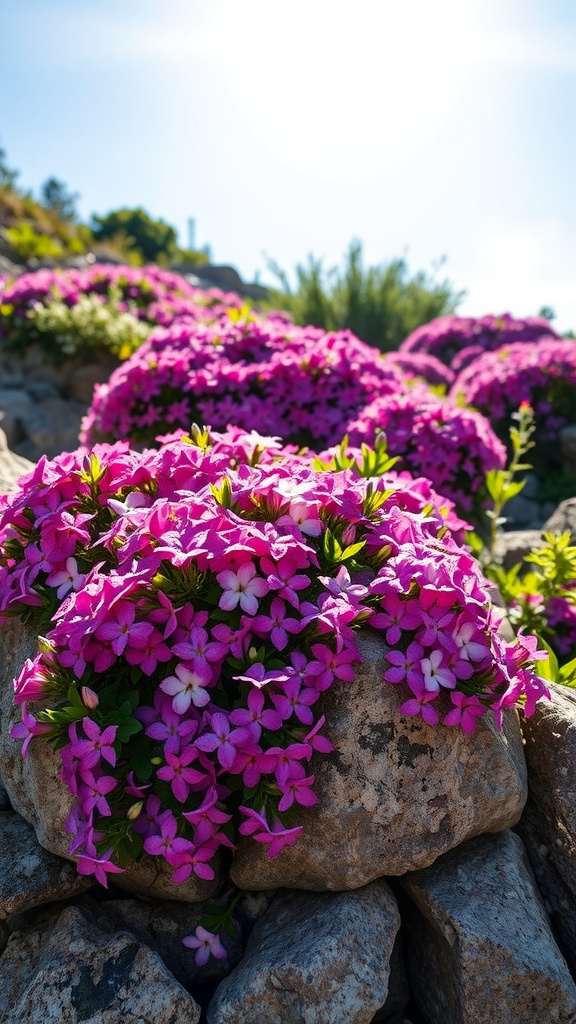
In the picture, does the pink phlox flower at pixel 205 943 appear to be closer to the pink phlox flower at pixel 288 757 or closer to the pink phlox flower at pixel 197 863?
the pink phlox flower at pixel 197 863

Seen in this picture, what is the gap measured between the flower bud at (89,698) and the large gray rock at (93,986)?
70 centimetres

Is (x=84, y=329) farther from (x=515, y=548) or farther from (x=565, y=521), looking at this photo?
(x=565, y=521)

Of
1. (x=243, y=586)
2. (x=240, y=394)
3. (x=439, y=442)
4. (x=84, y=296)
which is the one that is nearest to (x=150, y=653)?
(x=243, y=586)

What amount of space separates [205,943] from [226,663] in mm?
833

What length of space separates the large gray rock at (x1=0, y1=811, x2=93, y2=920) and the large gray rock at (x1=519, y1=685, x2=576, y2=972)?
1534mm

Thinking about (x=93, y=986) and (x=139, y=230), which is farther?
(x=139, y=230)

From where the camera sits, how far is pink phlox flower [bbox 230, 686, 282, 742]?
7.02ft

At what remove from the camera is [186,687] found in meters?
2.19

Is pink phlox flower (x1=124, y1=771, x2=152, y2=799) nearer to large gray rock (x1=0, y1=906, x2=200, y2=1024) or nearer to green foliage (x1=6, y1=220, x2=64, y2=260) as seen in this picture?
large gray rock (x1=0, y1=906, x2=200, y2=1024)

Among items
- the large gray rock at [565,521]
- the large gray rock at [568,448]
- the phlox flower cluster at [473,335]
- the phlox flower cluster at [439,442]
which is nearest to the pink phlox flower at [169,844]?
the phlox flower cluster at [439,442]

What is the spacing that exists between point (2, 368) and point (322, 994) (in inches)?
325

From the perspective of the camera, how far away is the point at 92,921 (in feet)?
7.77

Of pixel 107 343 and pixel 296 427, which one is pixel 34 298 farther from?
pixel 296 427

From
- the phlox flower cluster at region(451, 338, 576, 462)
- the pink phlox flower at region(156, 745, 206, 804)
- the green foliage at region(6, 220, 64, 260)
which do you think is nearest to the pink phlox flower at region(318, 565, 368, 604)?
the pink phlox flower at region(156, 745, 206, 804)
